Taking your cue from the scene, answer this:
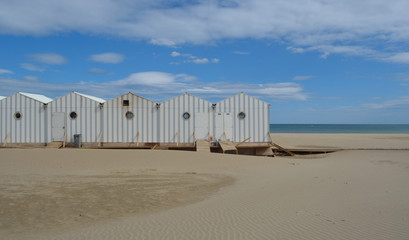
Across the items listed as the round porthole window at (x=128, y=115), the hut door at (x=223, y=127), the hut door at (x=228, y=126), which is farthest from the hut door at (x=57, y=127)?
the hut door at (x=228, y=126)

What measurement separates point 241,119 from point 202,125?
2.94 meters

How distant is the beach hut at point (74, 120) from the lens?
23.8 metres

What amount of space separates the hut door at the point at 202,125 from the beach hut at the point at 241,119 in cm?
60

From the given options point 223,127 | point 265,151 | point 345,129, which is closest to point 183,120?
point 223,127

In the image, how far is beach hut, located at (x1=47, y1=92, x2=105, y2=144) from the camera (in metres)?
23.8

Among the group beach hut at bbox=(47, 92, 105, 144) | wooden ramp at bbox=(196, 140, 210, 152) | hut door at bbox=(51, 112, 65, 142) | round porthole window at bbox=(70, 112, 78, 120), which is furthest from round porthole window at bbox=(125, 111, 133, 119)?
wooden ramp at bbox=(196, 140, 210, 152)

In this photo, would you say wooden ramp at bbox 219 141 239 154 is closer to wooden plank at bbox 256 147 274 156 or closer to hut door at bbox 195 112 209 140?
hut door at bbox 195 112 209 140

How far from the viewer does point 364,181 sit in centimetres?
1211

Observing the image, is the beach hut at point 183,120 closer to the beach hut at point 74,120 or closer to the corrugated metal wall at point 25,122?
the beach hut at point 74,120

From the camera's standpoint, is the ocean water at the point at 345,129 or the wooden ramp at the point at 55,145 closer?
the wooden ramp at the point at 55,145

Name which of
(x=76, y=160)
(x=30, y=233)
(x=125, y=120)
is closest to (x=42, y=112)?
(x=125, y=120)

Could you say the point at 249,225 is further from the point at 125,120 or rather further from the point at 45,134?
the point at 45,134

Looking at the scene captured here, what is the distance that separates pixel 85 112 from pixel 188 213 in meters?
18.1

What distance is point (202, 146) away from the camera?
2262cm
